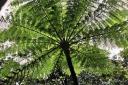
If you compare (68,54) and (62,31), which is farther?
(62,31)

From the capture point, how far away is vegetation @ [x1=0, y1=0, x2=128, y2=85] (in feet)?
26.7

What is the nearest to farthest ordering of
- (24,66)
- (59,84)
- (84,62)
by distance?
1. (24,66)
2. (84,62)
3. (59,84)

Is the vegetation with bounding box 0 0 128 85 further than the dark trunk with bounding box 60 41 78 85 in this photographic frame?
Yes

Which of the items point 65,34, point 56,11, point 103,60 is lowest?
point 103,60

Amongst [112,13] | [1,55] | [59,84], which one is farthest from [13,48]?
[59,84]

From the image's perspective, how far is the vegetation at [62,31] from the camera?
815 cm

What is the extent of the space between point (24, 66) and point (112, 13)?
2558 mm

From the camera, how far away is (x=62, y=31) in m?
8.51

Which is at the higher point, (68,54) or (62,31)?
(62,31)

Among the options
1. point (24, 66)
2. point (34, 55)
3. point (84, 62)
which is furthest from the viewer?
point (84, 62)

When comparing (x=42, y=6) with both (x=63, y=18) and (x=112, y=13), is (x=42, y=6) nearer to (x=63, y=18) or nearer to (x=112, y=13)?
(x=63, y=18)

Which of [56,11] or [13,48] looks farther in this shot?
[13,48]

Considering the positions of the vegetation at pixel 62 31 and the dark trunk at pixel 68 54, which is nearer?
the dark trunk at pixel 68 54

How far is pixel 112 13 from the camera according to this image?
848cm
